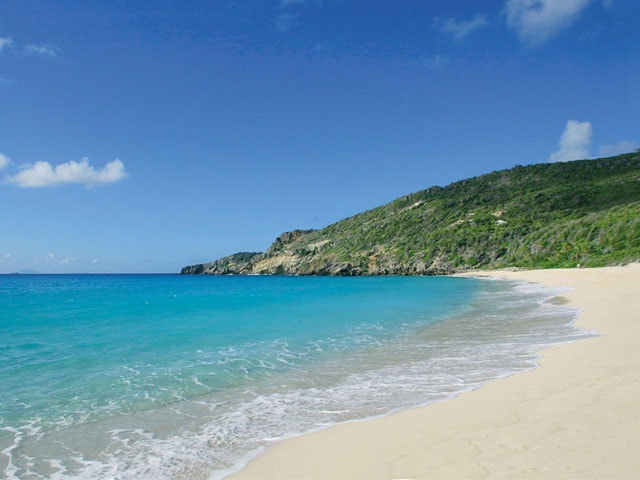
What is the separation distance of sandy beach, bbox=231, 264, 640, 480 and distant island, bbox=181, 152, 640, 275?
4729 cm

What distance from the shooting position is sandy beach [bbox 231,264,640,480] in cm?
415

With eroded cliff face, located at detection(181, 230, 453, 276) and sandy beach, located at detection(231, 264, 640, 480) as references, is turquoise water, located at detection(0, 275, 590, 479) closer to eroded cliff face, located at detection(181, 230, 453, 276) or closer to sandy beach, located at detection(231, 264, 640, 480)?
sandy beach, located at detection(231, 264, 640, 480)

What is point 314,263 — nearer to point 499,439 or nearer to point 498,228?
point 498,228

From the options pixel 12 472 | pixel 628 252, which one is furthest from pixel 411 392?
pixel 628 252

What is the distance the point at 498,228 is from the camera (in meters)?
93.6

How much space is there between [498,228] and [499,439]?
97.1 meters

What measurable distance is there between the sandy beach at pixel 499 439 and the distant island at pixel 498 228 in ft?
155

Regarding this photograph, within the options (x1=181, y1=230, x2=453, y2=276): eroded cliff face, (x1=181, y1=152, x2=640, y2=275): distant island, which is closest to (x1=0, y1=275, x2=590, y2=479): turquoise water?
(x1=181, y1=152, x2=640, y2=275): distant island

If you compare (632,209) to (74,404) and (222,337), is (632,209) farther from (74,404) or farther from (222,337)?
(74,404)

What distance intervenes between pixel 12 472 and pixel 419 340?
1119cm

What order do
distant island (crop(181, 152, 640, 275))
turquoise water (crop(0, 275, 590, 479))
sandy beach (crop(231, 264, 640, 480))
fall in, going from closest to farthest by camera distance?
sandy beach (crop(231, 264, 640, 480))
turquoise water (crop(0, 275, 590, 479))
distant island (crop(181, 152, 640, 275))

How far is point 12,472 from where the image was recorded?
5094 millimetres

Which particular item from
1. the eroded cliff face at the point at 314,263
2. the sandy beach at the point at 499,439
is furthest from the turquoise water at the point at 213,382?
the eroded cliff face at the point at 314,263

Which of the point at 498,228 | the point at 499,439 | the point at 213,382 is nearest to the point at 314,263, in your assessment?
the point at 498,228
